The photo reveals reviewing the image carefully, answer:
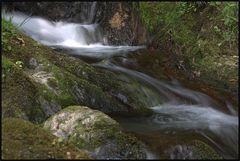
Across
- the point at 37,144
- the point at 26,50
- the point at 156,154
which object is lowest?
the point at 156,154

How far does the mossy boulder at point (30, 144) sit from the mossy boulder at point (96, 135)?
1009 millimetres

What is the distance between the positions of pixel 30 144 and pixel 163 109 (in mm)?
3727

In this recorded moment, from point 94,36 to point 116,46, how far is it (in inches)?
29.5

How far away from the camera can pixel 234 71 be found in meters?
8.41

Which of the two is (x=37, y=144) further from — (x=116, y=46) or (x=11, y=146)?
(x=116, y=46)

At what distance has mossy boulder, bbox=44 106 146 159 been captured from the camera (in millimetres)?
4832

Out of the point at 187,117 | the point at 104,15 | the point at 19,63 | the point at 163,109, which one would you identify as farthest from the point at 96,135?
the point at 104,15

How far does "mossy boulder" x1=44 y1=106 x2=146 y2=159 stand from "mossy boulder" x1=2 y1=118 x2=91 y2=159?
1.01 metres

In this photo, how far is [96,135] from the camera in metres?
4.91

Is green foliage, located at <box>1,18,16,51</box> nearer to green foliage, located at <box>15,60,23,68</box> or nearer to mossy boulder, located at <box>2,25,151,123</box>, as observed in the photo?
mossy boulder, located at <box>2,25,151,123</box>

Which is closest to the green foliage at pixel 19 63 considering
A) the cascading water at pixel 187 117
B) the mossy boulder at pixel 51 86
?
the mossy boulder at pixel 51 86

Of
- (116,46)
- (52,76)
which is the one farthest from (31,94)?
(116,46)

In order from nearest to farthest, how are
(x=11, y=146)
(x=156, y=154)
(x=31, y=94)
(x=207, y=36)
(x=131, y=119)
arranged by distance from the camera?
(x=11, y=146) → (x=156, y=154) → (x=31, y=94) → (x=131, y=119) → (x=207, y=36)

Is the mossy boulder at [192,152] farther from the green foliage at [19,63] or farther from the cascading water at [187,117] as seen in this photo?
the green foliage at [19,63]
